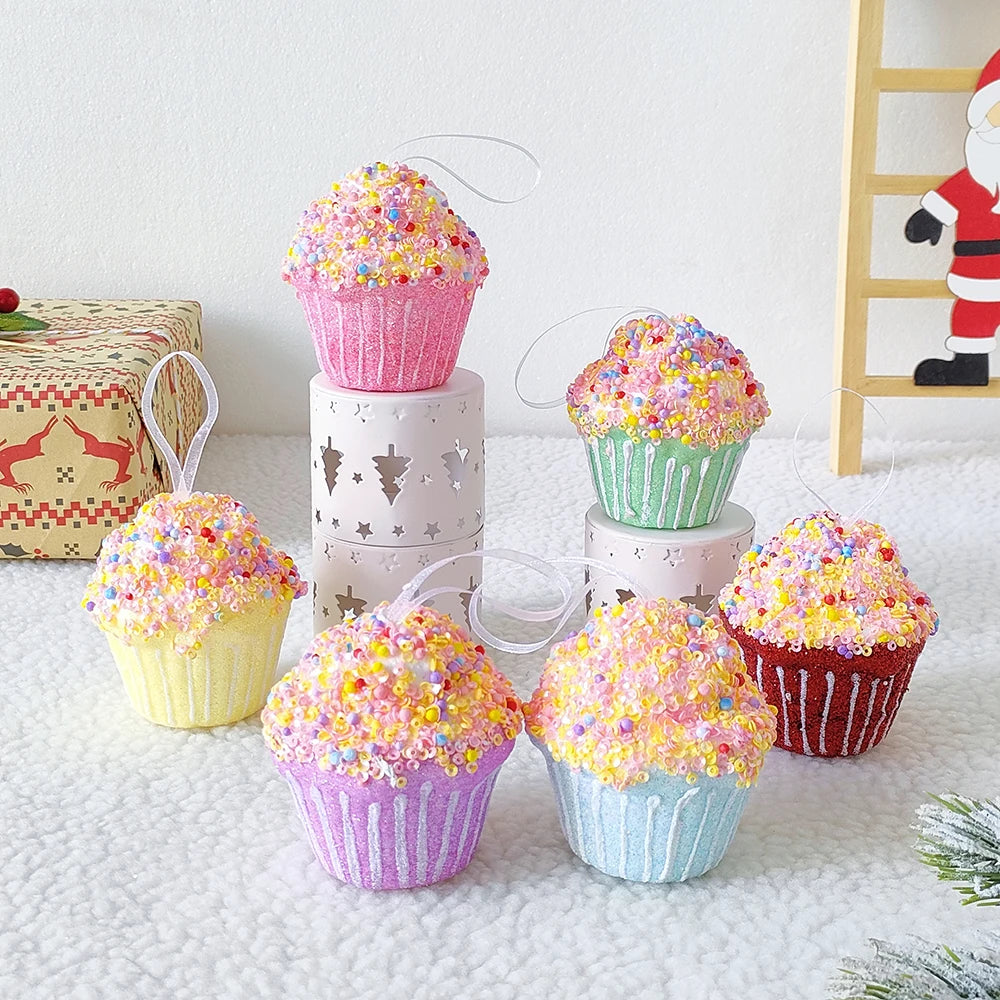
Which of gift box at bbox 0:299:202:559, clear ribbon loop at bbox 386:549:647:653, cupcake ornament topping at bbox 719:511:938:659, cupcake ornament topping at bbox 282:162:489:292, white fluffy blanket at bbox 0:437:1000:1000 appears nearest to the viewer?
white fluffy blanket at bbox 0:437:1000:1000

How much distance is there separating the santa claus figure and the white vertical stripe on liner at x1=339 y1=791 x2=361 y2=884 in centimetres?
140

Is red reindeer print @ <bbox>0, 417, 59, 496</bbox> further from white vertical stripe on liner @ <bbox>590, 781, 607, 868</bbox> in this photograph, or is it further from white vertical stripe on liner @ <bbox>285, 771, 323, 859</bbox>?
white vertical stripe on liner @ <bbox>590, 781, 607, 868</bbox>

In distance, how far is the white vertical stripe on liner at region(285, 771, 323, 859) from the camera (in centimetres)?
105

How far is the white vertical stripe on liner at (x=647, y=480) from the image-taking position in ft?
4.75

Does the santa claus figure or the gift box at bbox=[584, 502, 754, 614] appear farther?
the santa claus figure

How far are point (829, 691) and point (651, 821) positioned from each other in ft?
0.94

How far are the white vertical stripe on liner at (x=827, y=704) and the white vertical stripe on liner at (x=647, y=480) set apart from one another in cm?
32

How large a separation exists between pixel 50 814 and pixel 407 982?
1.31 feet

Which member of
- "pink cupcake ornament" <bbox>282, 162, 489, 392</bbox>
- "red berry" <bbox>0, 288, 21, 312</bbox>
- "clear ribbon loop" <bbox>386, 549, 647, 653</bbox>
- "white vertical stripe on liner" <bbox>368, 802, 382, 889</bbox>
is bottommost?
"white vertical stripe on liner" <bbox>368, 802, 382, 889</bbox>

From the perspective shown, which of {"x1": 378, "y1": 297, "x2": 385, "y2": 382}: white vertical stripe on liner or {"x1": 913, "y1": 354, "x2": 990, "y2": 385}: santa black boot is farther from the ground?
{"x1": 378, "y1": 297, "x2": 385, "y2": 382}: white vertical stripe on liner

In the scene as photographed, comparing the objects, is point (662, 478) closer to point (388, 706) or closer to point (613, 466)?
point (613, 466)

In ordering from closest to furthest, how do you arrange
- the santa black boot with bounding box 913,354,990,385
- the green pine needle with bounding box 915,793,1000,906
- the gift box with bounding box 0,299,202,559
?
1. the green pine needle with bounding box 915,793,1000,906
2. the gift box with bounding box 0,299,202,559
3. the santa black boot with bounding box 913,354,990,385

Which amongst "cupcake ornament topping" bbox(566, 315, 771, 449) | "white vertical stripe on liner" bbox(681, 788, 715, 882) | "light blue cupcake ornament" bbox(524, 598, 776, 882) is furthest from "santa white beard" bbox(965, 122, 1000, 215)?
"white vertical stripe on liner" bbox(681, 788, 715, 882)

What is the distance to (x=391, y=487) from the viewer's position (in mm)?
1428
